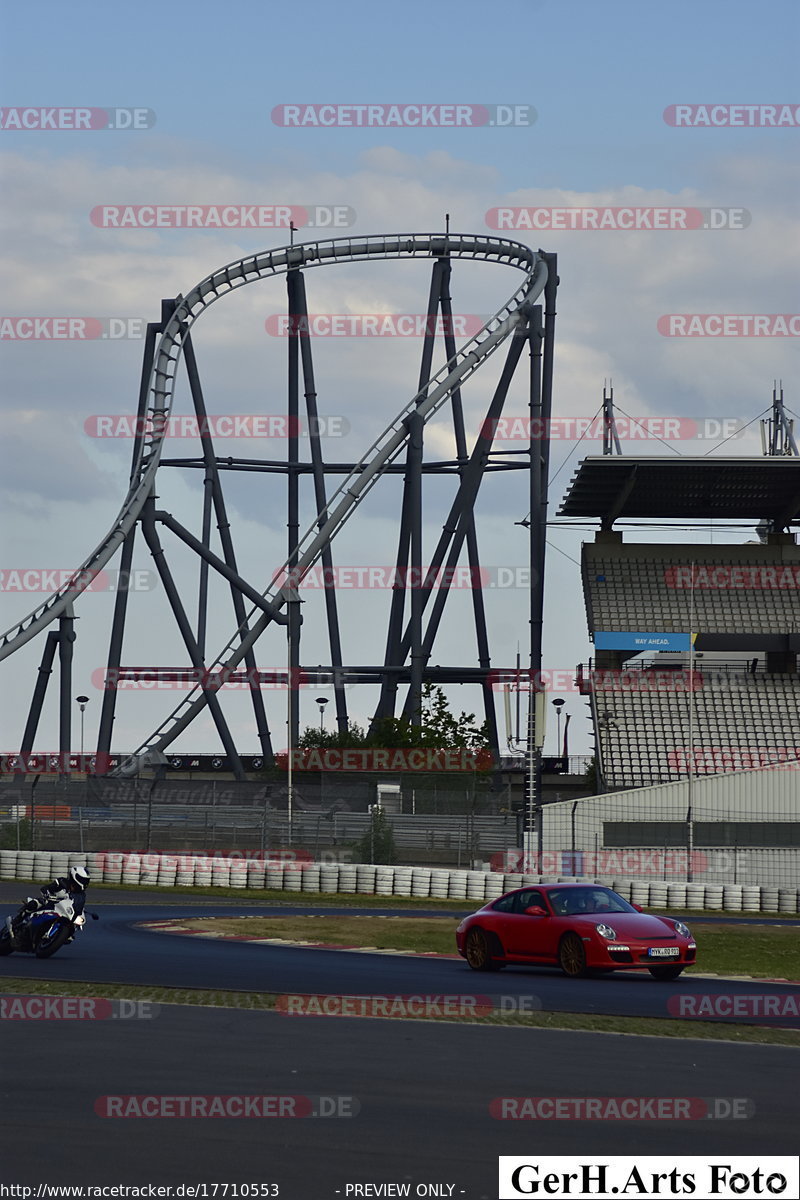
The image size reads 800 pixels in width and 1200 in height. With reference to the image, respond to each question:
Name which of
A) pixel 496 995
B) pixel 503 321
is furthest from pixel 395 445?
pixel 496 995

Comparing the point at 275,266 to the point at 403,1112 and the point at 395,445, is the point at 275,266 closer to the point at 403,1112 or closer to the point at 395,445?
the point at 395,445

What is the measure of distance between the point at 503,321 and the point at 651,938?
36.3 meters

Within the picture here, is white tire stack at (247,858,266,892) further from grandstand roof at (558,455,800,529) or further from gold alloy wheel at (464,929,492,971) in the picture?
grandstand roof at (558,455,800,529)

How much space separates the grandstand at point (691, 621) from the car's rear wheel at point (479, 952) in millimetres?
30834

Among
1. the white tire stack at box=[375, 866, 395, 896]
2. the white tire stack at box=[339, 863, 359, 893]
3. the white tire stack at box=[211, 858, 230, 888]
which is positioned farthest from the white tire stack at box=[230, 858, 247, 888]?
the white tire stack at box=[375, 866, 395, 896]

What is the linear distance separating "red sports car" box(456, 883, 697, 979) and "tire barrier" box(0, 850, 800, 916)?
44.8 feet

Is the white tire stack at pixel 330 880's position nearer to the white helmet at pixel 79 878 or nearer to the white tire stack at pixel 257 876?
the white tire stack at pixel 257 876

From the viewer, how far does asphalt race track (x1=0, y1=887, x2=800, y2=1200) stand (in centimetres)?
690

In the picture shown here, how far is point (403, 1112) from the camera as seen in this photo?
27.1ft

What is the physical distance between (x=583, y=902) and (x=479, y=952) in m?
1.32

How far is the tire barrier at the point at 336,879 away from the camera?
32531mm

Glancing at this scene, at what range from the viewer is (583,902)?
59.7 ft

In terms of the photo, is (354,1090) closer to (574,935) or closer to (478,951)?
(574,935)

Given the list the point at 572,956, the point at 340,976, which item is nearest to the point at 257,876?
the point at 572,956
